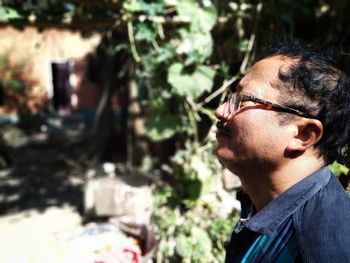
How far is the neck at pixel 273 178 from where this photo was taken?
1.33 meters

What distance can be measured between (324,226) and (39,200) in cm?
623

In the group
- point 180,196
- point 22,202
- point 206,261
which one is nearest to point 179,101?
point 180,196

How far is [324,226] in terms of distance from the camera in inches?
43.7

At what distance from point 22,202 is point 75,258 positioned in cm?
330

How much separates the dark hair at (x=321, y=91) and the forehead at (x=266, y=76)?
21 millimetres

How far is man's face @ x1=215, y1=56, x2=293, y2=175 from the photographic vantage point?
4.31 feet

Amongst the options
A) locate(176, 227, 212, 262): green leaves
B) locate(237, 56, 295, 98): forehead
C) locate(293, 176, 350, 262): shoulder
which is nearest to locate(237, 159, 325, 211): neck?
locate(293, 176, 350, 262): shoulder

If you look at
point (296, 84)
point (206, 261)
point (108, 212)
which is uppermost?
point (296, 84)

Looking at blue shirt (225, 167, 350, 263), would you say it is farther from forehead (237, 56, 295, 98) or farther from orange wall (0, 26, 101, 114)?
orange wall (0, 26, 101, 114)

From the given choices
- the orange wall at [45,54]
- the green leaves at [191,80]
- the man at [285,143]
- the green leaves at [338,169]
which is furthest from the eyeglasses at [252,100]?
the orange wall at [45,54]

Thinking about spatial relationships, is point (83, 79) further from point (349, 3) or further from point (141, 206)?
point (349, 3)

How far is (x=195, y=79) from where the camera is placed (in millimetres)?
3383

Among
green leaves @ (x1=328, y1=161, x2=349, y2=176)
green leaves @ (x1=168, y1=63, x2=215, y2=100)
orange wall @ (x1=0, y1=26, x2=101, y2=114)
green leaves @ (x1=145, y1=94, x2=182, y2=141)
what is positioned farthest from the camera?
orange wall @ (x1=0, y1=26, x2=101, y2=114)

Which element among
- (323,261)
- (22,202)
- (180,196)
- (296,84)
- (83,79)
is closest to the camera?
(323,261)
